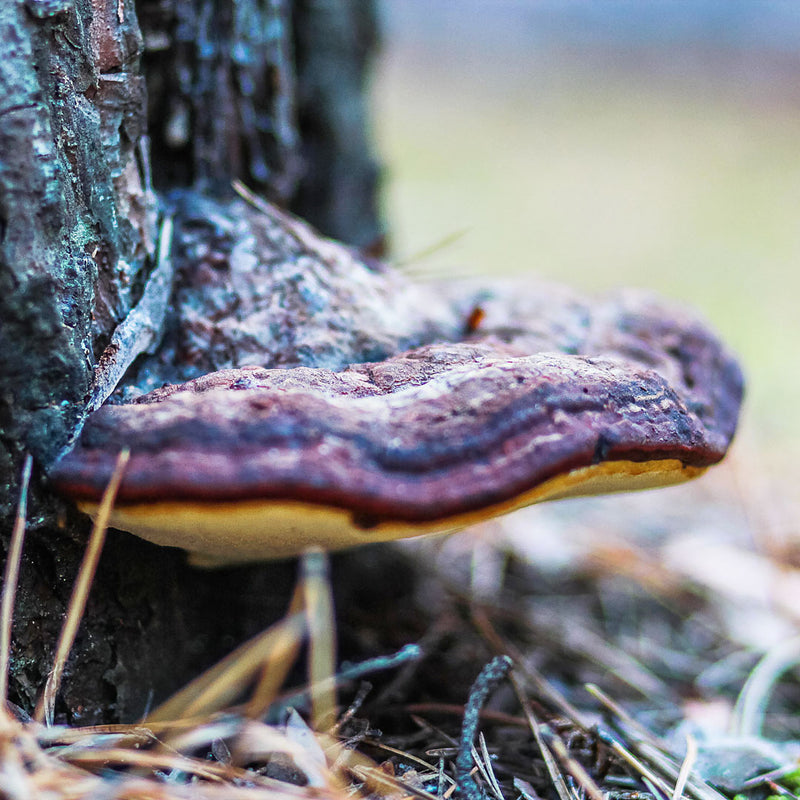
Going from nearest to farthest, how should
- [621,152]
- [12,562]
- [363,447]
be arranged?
[363,447] < [12,562] < [621,152]

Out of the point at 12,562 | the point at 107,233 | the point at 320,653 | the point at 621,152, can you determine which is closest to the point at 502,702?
the point at 320,653

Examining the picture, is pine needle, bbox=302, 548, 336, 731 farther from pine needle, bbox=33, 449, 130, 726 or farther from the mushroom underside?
pine needle, bbox=33, 449, 130, 726

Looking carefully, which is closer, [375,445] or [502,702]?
[375,445]

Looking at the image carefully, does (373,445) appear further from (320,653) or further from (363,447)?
(320,653)

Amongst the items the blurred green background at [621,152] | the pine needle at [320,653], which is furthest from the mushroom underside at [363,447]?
the blurred green background at [621,152]

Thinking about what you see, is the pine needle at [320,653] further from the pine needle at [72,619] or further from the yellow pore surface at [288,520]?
the pine needle at [72,619]

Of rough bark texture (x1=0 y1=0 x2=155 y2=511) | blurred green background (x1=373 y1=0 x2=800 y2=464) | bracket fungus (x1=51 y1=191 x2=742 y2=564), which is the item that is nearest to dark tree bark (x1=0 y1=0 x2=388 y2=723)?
rough bark texture (x1=0 y1=0 x2=155 y2=511)

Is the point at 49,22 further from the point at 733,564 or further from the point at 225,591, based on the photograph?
the point at 733,564
